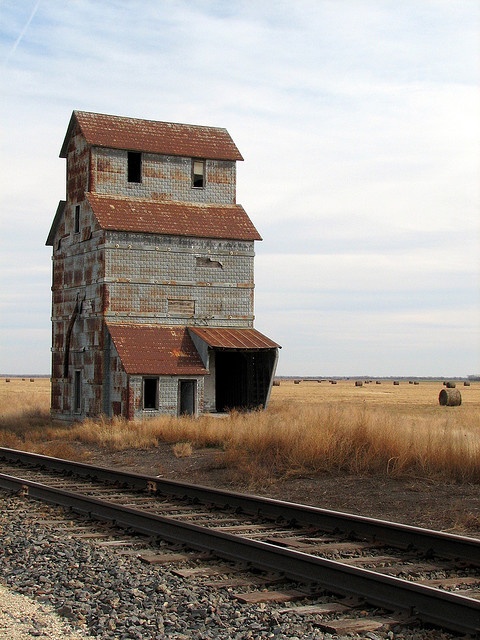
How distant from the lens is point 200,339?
30625 millimetres

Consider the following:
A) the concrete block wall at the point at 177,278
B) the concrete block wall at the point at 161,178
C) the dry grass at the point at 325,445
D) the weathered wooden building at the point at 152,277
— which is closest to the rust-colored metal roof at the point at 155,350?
the weathered wooden building at the point at 152,277

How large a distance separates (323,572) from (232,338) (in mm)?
23120

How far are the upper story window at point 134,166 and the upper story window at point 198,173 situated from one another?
208 cm

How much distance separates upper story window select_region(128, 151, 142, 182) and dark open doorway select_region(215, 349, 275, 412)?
23.1ft

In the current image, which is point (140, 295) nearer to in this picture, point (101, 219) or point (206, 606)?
point (101, 219)

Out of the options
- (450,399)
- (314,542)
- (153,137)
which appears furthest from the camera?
(450,399)

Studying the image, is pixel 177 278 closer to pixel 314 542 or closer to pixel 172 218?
pixel 172 218

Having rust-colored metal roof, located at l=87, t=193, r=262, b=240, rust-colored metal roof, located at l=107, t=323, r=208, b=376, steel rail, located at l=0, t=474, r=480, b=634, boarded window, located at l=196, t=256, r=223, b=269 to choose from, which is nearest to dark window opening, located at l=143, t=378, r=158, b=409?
rust-colored metal roof, located at l=107, t=323, r=208, b=376

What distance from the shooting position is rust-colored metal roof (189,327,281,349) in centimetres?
3022

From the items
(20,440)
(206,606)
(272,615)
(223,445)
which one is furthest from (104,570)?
(20,440)

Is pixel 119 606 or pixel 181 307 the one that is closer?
pixel 119 606

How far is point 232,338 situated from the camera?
1227 inches

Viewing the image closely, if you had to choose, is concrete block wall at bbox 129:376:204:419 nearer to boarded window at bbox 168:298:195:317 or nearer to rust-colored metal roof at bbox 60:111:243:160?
boarded window at bbox 168:298:195:317

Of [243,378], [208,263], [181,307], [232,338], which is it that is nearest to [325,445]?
[232,338]
